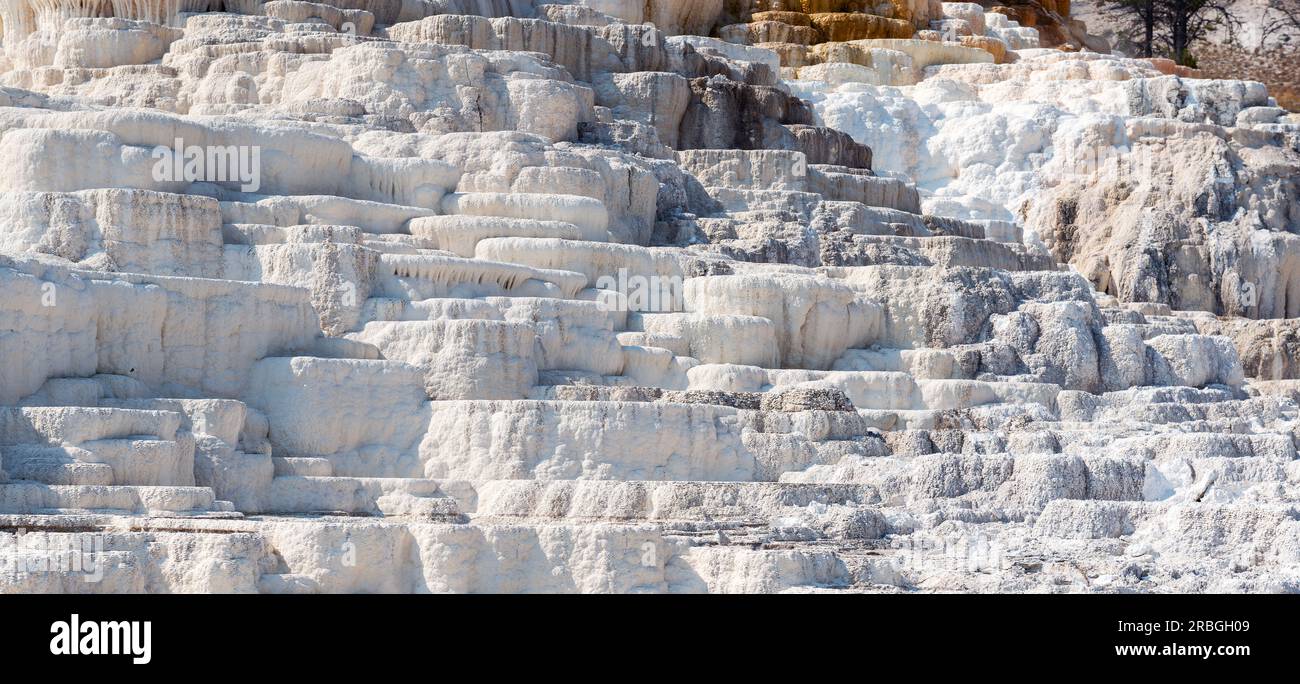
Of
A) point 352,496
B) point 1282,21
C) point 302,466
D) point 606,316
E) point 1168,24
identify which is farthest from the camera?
point 1282,21

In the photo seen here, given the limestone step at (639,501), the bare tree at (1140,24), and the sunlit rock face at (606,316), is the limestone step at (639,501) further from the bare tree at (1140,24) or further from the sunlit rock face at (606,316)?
the bare tree at (1140,24)

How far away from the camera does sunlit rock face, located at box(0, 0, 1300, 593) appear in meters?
18.6

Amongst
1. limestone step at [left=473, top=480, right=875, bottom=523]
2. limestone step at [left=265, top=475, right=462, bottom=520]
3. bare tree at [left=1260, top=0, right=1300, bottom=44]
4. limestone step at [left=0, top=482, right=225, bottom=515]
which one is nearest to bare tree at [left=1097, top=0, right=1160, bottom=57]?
bare tree at [left=1260, top=0, right=1300, bottom=44]

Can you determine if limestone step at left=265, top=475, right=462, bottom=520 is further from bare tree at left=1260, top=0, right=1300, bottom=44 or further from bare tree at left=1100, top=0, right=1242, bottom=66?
bare tree at left=1260, top=0, right=1300, bottom=44

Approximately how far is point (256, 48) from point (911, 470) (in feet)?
44.6

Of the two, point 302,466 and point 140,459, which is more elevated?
point 140,459

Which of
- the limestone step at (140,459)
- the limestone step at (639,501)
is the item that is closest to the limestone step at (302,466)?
the limestone step at (140,459)

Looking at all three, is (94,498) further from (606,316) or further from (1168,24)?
(1168,24)

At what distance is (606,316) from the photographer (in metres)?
25.1

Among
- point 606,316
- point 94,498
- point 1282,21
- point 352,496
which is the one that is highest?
point 1282,21

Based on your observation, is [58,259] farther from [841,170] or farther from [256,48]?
[841,170]

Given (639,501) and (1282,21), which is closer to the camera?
(639,501)

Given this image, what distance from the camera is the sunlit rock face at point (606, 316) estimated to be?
18.6 metres

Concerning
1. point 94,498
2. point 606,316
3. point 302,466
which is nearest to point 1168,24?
point 606,316
